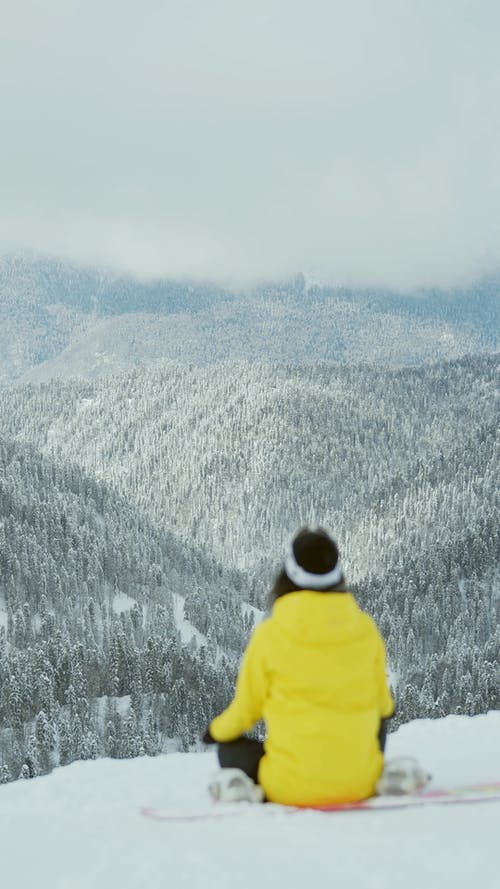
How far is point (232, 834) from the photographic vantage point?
779 cm

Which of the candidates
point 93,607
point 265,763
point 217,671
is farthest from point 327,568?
point 93,607

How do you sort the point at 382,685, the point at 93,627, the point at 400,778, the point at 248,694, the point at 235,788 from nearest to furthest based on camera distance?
1. the point at 248,694
2. the point at 382,685
3. the point at 400,778
4. the point at 235,788
5. the point at 93,627

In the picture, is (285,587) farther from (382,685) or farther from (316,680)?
(382,685)

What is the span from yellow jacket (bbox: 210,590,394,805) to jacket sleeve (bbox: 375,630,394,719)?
2cm

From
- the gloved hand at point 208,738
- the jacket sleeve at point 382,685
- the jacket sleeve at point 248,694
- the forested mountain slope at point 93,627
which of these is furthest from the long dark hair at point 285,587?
the forested mountain slope at point 93,627

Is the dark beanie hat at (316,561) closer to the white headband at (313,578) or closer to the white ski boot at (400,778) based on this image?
the white headband at (313,578)

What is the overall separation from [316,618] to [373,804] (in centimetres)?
271

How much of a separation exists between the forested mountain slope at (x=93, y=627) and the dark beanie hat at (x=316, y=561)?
75.8m

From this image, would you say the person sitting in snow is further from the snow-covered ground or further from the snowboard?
the snow-covered ground

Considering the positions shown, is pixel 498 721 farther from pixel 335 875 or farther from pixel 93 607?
pixel 93 607

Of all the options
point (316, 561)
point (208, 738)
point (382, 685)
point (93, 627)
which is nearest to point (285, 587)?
point (316, 561)

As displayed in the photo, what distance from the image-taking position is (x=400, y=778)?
27.2 ft

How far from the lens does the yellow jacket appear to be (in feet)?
23.7

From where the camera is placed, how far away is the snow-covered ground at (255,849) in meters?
6.57
